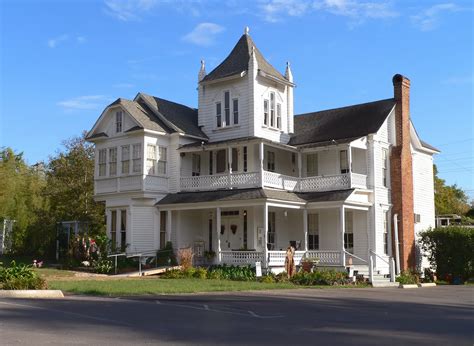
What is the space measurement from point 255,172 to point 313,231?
532 cm

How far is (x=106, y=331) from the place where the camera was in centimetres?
1109

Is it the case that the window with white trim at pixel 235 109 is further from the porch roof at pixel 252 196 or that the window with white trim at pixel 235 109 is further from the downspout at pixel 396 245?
the downspout at pixel 396 245

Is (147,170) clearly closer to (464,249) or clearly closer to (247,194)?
(247,194)

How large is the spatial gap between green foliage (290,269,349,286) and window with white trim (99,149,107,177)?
1380 cm

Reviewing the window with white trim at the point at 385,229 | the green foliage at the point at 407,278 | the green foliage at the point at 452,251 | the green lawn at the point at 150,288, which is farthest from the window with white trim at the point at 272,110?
the green lawn at the point at 150,288

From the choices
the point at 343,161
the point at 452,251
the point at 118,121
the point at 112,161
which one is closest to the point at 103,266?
the point at 112,161

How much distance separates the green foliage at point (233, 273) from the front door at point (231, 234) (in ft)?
11.1

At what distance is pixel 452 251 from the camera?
32375 millimetres

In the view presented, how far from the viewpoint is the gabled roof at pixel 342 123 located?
107 feet

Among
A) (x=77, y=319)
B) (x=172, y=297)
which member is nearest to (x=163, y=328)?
(x=77, y=319)

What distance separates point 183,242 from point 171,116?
7.44 m

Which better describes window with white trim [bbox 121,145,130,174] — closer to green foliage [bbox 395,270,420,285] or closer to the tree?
green foliage [bbox 395,270,420,285]

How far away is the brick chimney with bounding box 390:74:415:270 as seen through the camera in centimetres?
3284

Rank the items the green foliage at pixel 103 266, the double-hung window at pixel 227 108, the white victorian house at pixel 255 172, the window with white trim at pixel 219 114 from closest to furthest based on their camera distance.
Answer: the green foliage at pixel 103 266, the white victorian house at pixel 255 172, the double-hung window at pixel 227 108, the window with white trim at pixel 219 114
